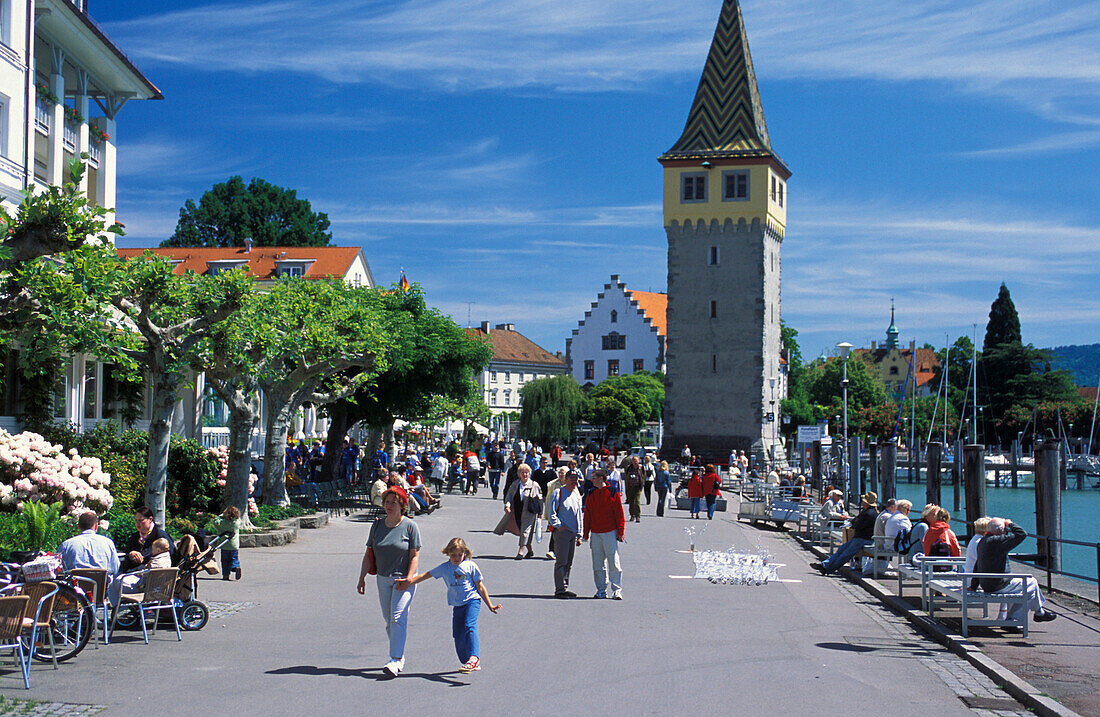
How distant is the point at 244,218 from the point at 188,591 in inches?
2734

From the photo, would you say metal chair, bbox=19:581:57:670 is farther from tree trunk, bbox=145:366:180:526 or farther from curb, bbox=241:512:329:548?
curb, bbox=241:512:329:548

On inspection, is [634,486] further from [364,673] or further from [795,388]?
[795,388]

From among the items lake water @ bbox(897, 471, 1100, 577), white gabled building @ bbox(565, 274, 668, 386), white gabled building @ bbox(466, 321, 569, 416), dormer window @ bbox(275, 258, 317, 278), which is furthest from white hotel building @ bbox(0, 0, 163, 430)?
white gabled building @ bbox(466, 321, 569, 416)

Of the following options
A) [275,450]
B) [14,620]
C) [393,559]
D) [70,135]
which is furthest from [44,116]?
[393,559]

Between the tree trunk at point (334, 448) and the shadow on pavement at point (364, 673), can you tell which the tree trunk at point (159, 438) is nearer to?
the shadow on pavement at point (364, 673)

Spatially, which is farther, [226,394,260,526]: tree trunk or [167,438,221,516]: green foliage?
[167,438,221,516]: green foliage

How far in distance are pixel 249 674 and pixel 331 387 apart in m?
21.8

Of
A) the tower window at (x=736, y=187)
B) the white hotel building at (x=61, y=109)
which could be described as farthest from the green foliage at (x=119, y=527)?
the tower window at (x=736, y=187)

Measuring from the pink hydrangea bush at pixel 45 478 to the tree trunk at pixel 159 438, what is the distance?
1.09 m

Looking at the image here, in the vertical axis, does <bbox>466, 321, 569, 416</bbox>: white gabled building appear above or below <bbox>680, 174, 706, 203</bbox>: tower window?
below

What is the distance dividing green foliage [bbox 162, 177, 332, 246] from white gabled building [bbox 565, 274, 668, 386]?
38304 mm

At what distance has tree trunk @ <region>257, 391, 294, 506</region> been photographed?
2605 cm

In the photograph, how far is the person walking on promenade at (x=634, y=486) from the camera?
1212 inches

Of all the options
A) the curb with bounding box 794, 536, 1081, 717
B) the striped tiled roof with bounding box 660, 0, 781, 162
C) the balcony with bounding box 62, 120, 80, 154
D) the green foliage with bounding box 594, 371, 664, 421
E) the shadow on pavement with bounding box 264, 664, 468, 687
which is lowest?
the curb with bounding box 794, 536, 1081, 717
